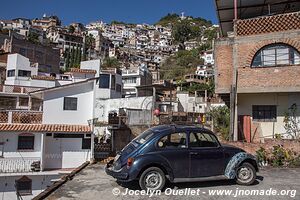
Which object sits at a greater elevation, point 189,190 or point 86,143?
point 189,190

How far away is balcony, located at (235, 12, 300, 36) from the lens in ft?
41.7

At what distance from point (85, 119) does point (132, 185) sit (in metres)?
14.9

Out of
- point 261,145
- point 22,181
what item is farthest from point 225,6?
point 22,181

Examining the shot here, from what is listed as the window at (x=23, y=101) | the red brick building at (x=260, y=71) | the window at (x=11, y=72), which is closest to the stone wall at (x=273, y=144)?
the red brick building at (x=260, y=71)

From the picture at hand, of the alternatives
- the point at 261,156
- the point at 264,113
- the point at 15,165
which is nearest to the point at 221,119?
the point at 264,113

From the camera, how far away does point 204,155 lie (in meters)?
7.18

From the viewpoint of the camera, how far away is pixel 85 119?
21469 mm

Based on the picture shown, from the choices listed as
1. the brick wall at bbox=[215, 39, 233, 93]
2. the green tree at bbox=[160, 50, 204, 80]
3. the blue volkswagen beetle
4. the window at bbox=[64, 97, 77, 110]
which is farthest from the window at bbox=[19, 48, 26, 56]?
the blue volkswagen beetle

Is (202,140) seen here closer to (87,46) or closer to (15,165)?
(15,165)

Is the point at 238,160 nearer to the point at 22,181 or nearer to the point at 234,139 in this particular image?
the point at 234,139

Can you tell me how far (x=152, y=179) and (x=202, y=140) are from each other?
1.78 meters

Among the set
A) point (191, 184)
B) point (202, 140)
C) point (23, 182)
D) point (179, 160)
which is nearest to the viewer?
point (179, 160)

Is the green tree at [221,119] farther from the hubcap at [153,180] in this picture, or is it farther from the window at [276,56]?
the hubcap at [153,180]

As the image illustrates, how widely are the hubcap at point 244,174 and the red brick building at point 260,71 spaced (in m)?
5.95
